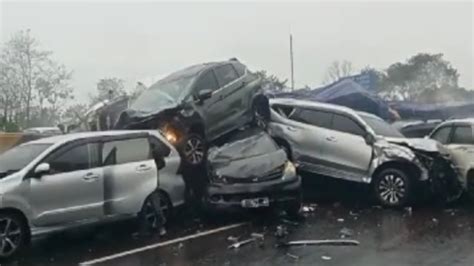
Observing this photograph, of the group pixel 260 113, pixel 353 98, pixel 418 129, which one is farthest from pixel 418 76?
pixel 260 113

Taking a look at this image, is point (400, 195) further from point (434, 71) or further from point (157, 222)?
point (434, 71)

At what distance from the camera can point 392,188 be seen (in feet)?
38.5

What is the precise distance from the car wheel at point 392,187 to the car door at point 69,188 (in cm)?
547

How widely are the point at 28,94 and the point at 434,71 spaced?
2498 centimetres

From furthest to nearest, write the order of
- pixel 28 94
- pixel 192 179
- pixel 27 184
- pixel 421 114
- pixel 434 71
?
pixel 434 71
pixel 28 94
pixel 421 114
pixel 192 179
pixel 27 184

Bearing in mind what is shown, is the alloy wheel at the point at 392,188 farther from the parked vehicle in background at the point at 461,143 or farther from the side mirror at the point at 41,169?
the side mirror at the point at 41,169

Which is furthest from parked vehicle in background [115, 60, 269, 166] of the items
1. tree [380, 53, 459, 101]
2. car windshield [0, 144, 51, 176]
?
tree [380, 53, 459, 101]

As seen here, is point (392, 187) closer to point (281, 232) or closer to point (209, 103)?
point (281, 232)

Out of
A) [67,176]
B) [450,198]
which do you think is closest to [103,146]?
[67,176]

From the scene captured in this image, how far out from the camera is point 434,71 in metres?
39.6

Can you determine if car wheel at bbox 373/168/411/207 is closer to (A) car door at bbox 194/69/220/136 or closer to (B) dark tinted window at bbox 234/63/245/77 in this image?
Result: (A) car door at bbox 194/69/220/136

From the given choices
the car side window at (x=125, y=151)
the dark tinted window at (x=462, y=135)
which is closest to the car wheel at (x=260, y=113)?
the car side window at (x=125, y=151)

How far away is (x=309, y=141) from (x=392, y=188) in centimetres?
179

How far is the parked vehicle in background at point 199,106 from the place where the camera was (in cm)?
1127
